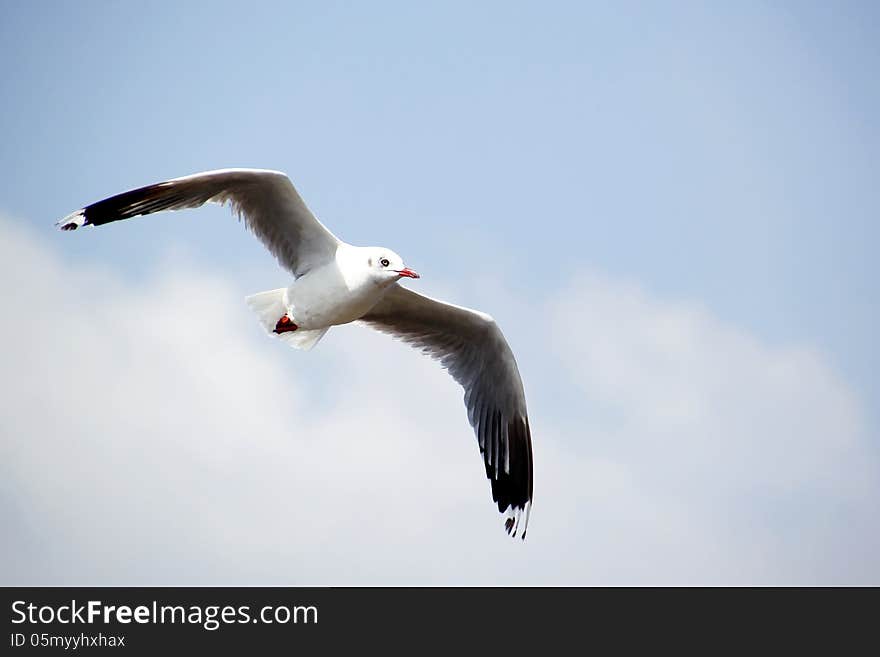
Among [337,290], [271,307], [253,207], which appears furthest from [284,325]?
[253,207]

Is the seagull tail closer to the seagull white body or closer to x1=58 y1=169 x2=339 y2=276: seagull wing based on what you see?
the seagull white body

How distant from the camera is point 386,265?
6.66 m

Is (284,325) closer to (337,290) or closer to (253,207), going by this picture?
(337,290)

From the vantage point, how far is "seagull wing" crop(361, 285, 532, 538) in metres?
7.75

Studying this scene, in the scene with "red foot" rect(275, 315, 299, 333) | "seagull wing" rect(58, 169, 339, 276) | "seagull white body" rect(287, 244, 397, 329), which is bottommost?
"red foot" rect(275, 315, 299, 333)

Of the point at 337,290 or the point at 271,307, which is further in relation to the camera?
the point at 271,307

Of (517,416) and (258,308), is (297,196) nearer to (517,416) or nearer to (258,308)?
(258,308)

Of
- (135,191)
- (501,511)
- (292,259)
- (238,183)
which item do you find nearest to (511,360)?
(501,511)

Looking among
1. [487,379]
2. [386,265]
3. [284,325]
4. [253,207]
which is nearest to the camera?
[386,265]

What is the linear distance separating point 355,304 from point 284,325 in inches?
19.7

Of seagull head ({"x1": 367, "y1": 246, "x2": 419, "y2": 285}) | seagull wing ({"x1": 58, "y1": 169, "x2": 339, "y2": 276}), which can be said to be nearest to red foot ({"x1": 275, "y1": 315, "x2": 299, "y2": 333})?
seagull wing ({"x1": 58, "y1": 169, "x2": 339, "y2": 276})

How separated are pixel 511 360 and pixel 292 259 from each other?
5.52 ft

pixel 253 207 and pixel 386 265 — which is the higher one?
pixel 253 207

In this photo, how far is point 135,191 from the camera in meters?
6.61
